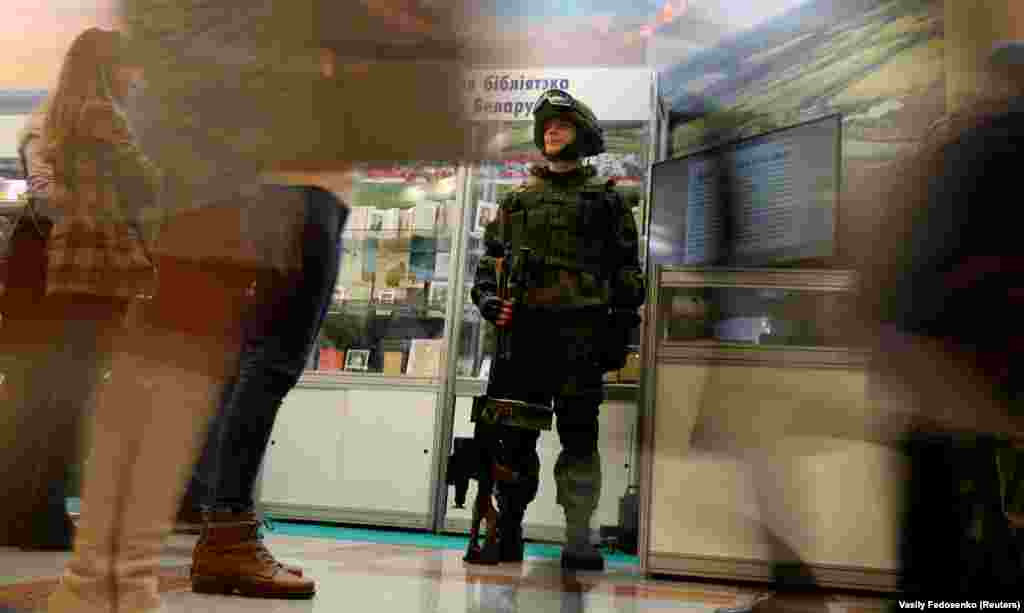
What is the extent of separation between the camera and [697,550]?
71.1 inches

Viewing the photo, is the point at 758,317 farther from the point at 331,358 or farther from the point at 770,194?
the point at 331,358

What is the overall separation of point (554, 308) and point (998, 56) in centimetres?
140

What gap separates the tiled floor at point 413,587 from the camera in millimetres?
688

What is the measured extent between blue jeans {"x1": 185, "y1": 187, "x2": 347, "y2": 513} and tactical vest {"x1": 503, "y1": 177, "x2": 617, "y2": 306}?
1.25 metres

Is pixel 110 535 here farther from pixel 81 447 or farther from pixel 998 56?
pixel 998 56

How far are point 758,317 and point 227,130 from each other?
1040mm

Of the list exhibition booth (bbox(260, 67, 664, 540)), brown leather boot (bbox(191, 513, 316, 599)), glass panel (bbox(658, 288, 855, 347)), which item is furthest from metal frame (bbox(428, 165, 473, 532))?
glass panel (bbox(658, 288, 855, 347))

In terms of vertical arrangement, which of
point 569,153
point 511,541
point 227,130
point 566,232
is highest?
point 569,153

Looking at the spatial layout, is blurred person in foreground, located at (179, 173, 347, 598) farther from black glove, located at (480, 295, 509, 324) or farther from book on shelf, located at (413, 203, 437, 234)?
black glove, located at (480, 295, 509, 324)

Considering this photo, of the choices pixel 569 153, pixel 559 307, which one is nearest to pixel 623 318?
pixel 559 307

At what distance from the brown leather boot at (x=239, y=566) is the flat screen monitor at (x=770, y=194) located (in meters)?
0.52

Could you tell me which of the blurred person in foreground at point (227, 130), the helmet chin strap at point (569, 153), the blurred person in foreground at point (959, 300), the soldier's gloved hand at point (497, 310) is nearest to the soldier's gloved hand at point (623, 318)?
the soldier's gloved hand at point (497, 310)

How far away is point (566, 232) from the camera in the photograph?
2104 mm

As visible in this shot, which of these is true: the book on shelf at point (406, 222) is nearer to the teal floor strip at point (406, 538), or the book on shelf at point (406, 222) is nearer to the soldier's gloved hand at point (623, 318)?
the teal floor strip at point (406, 538)
